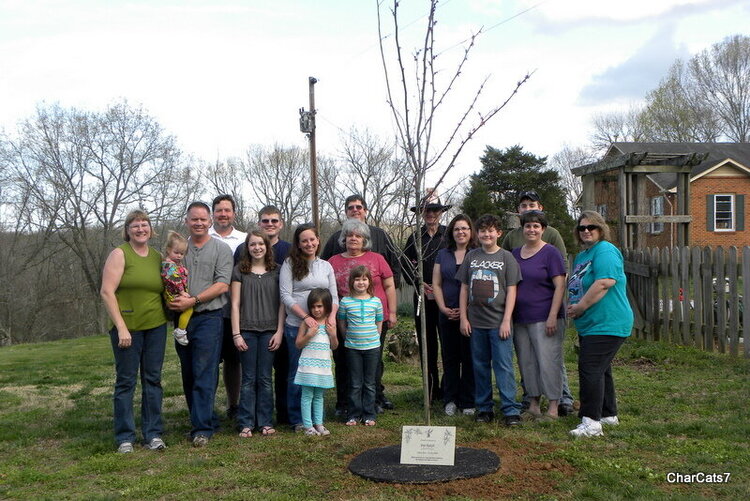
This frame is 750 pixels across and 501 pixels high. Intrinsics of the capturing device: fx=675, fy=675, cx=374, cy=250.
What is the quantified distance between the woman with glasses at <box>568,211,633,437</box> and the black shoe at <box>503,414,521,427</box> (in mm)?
553

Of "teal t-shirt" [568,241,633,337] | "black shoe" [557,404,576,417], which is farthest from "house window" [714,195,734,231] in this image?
"teal t-shirt" [568,241,633,337]

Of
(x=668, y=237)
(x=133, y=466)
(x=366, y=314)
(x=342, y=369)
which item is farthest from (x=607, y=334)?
(x=668, y=237)

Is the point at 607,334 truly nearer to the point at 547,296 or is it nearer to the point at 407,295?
the point at 547,296

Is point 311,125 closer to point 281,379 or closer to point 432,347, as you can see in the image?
point 432,347

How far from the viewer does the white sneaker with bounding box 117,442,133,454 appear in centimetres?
519

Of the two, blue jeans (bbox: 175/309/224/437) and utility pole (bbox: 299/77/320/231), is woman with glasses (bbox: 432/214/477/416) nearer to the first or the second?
blue jeans (bbox: 175/309/224/437)

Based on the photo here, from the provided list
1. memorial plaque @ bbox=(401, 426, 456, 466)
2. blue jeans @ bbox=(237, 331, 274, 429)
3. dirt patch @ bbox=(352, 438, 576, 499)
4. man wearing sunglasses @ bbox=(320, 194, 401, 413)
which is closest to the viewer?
dirt patch @ bbox=(352, 438, 576, 499)

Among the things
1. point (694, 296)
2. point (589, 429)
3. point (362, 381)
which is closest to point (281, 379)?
point (362, 381)

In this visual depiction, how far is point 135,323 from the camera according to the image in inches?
205

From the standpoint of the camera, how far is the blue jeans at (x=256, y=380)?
221 inches

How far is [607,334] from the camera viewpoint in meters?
5.23

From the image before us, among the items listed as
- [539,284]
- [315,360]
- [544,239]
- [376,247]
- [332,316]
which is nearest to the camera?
[315,360]

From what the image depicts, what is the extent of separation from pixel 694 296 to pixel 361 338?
5.41 metres

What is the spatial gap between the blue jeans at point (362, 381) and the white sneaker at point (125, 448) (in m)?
1.81
